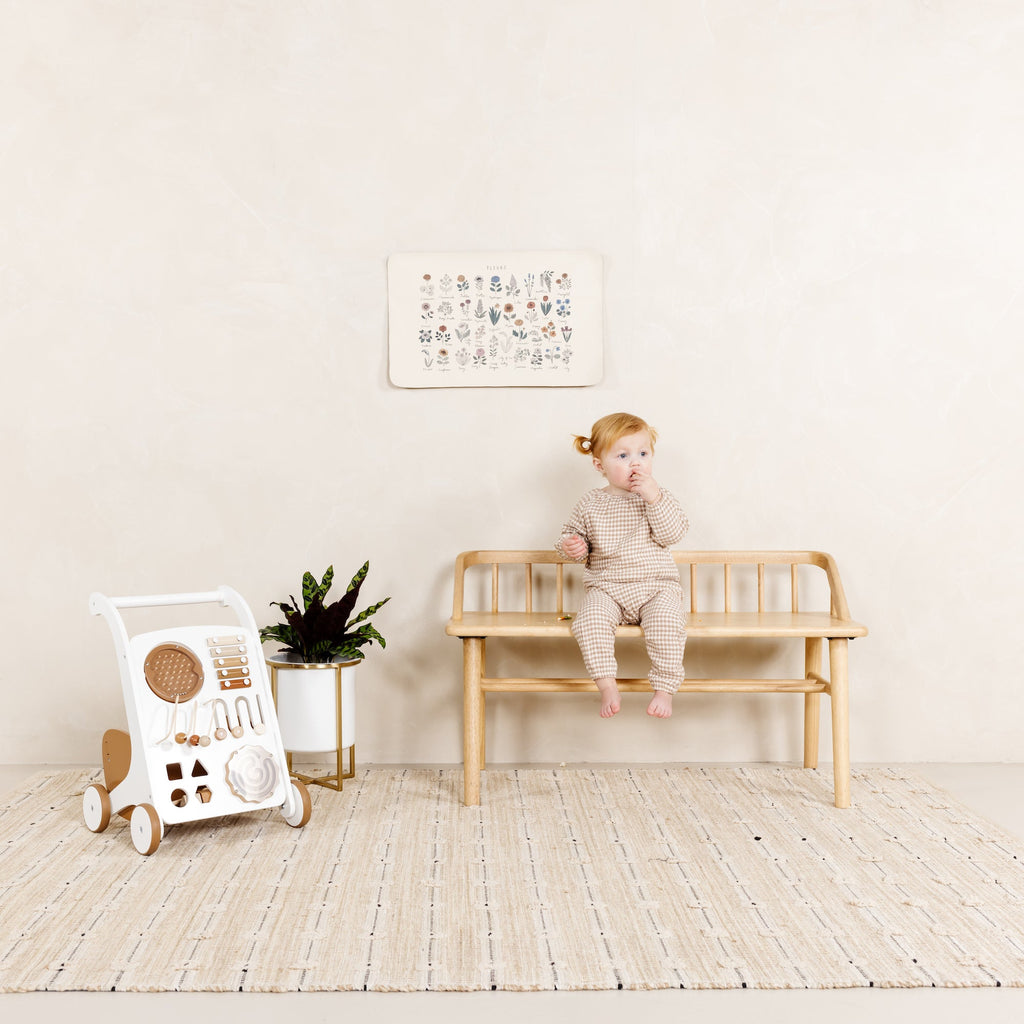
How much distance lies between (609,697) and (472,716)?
0.39m

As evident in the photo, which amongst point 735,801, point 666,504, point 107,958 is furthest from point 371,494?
point 107,958

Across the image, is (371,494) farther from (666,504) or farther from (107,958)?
(107,958)

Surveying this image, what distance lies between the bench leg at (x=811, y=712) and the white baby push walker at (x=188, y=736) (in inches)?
60.5

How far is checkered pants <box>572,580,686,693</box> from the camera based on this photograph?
266 centimetres

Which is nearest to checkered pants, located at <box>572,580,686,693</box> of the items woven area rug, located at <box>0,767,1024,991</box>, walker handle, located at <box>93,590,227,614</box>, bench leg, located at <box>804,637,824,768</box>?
woven area rug, located at <box>0,767,1024,991</box>

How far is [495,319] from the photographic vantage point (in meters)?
3.10

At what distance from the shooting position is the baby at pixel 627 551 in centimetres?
268

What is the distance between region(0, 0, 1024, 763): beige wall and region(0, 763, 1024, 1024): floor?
1.47m

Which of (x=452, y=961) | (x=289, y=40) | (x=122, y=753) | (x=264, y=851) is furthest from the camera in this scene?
(x=289, y=40)

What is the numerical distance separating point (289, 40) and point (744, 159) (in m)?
1.46

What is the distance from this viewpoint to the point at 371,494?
3135 mm

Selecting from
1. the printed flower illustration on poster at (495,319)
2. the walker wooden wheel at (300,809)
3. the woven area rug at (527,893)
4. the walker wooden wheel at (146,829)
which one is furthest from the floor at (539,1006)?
the printed flower illustration on poster at (495,319)

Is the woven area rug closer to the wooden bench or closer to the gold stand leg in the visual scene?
the gold stand leg

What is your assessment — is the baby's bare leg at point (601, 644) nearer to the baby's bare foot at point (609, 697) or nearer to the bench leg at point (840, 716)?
the baby's bare foot at point (609, 697)
